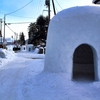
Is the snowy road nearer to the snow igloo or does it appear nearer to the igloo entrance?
the snow igloo

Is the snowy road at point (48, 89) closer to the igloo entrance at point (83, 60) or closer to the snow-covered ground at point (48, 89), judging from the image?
the snow-covered ground at point (48, 89)

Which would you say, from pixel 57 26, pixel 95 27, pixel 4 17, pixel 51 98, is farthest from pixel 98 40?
pixel 4 17

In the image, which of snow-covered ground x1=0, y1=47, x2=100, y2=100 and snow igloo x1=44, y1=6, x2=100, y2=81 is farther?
snow igloo x1=44, y1=6, x2=100, y2=81

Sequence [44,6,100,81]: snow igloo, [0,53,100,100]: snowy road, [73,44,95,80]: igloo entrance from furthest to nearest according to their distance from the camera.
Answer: [73,44,95,80]: igloo entrance → [44,6,100,81]: snow igloo → [0,53,100,100]: snowy road

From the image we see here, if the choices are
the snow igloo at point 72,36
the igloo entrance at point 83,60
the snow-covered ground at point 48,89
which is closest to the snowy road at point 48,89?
the snow-covered ground at point 48,89

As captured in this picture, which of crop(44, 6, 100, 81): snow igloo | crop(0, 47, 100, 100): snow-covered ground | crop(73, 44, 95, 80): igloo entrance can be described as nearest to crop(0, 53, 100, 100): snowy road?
crop(0, 47, 100, 100): snow-covered ground

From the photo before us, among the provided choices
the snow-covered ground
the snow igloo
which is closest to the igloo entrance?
the snow igloo

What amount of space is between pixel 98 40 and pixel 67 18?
1849 millimetres

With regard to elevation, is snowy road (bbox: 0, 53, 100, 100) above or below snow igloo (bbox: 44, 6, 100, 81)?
below

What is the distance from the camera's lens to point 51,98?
6.43 m

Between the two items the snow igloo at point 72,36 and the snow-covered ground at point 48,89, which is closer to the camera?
the snow-covered ground at point 48,89

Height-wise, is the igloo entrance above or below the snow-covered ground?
above

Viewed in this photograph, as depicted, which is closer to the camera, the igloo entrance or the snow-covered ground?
the snow-covered ground

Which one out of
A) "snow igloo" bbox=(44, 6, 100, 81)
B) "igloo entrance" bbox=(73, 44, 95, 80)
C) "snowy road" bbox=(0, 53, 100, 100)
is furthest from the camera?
"igloo entrance" bbox=(73, 44, 95, 80)
